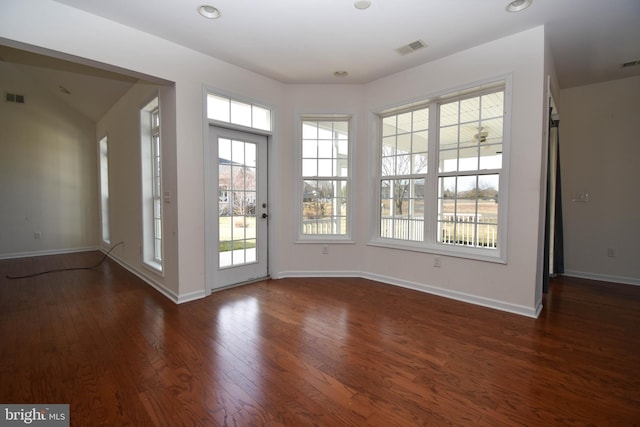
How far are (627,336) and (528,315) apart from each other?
2.34ft

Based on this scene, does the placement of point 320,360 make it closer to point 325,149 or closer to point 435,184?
point 435,184

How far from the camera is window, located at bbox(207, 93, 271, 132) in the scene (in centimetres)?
353

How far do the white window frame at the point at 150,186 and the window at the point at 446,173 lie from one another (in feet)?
10.5

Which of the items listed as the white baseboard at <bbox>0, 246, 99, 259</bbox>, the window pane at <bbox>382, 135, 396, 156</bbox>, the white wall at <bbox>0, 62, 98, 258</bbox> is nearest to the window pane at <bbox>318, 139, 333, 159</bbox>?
the window pane at <bbox>382, 135, 396, 156</bbox>

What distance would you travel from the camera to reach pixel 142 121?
4.04 meters

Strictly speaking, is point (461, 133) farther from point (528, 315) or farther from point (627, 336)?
point (627, 336)

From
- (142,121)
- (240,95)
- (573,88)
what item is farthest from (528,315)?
(142,121)

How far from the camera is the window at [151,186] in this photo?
159 inches

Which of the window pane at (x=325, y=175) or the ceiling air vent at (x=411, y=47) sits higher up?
the ceiling air vent at (x=411, y=47)

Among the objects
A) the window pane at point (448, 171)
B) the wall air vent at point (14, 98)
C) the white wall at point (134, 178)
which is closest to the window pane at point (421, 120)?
the window pane at point (448, 171)

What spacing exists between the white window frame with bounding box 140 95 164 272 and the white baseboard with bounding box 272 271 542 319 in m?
1.82

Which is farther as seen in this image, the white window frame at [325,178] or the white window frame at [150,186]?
the white window frame at [325,178]

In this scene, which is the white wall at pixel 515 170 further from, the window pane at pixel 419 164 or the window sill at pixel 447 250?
the window pane at pixel 419 164

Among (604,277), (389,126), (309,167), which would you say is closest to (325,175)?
(309,167)
